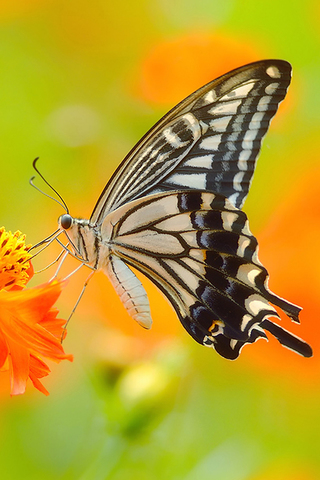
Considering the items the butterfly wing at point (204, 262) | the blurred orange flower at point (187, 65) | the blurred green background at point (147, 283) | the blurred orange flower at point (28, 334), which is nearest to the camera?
the blurred orange flower at point (28, 334)

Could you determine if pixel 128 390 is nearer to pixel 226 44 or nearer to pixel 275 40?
pixel 226 44

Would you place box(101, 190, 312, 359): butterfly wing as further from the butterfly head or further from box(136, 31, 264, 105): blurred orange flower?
box(136, 31, 264, 105): blurred orange flower

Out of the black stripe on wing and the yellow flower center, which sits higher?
the black stripe on wing

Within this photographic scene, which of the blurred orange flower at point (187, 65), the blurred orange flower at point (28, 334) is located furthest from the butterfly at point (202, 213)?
the blurred orange flower at point (187, 65)

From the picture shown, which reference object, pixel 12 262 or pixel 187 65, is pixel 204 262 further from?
pixel 187 65

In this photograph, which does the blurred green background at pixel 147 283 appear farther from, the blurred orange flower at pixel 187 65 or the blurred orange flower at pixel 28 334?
the blurred orange flower at pixel 28 334

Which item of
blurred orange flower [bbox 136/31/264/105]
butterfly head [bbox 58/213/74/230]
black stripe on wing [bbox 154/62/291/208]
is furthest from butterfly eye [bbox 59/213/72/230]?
blurred orange flower [bbox 136/31/264/105]

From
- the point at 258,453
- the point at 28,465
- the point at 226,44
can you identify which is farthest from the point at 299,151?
the point at 28,465

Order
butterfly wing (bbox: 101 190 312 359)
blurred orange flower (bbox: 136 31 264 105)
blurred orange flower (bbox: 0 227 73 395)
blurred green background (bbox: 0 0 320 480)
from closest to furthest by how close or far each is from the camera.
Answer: blurred orange flower (bbox: 0 227 73 395) < butterfly wing (bbox: 101 190 312 359) < blurred green background (bbox: 0 0 320 480) < blurred orange flower (bbox: 136 31 264 105)
